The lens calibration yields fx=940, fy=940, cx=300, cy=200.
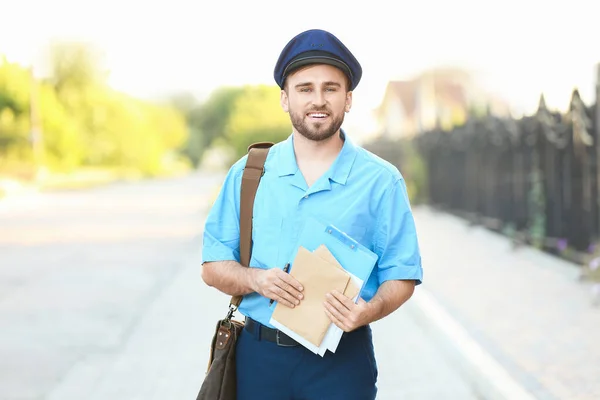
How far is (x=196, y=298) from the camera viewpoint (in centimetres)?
978

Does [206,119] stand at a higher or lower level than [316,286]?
lower

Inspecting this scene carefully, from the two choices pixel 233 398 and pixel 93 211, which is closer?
pixel 233 398

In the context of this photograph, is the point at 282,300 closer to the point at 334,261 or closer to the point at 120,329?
the point at 334,261

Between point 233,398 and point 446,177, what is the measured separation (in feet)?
59.9

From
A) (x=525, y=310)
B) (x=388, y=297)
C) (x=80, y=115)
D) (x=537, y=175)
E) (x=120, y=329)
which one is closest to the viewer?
(x=388, y=297)

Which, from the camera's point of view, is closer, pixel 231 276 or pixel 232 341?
pixel 231 276

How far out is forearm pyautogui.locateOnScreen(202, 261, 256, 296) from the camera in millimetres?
2709

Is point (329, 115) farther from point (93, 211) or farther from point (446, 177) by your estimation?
point (93, 211)

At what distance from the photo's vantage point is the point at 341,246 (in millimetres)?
2619

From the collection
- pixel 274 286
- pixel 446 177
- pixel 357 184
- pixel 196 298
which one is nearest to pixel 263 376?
pixel 274 286

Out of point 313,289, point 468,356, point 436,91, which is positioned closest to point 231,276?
point 313,289

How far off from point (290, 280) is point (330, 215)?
241 mm

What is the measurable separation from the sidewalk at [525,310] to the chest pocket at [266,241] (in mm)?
3032

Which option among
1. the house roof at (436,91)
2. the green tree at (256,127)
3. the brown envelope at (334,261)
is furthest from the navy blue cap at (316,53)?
the house roof at (436,91)
